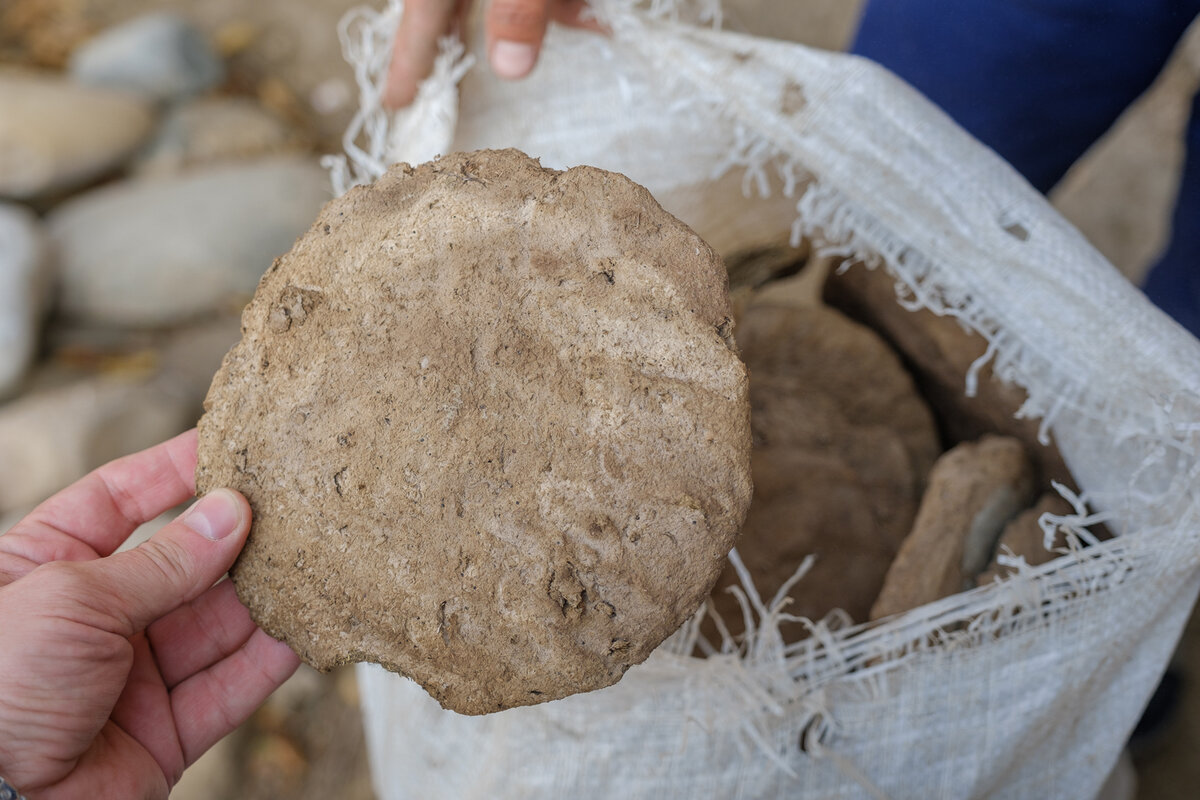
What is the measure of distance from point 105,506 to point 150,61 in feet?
6.35

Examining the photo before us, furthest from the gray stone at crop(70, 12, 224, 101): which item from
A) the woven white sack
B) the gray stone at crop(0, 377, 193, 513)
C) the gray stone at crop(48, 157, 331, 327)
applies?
the woven white sack

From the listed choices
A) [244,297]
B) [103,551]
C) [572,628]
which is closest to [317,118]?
[244,297]

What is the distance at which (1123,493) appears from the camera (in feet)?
3.99

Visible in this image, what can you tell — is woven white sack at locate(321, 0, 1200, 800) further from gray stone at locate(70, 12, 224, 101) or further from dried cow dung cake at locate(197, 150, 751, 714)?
gray stone at locate(70, 12, 224, 101)

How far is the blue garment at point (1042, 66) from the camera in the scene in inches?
55.2

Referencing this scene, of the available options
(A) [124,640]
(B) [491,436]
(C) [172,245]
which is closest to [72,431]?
(C) [172,245]

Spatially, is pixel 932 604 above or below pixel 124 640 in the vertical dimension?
above

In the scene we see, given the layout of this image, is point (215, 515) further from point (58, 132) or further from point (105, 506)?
point (58, 132)

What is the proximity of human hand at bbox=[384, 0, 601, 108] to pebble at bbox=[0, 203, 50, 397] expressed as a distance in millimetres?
1293

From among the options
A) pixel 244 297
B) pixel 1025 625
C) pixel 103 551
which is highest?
pixel 1025 625

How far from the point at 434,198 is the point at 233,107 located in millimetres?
2050

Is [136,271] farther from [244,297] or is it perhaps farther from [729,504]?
[729,504]

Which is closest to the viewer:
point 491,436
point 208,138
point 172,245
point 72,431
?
point 491,436

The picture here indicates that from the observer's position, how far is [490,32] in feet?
4.07
